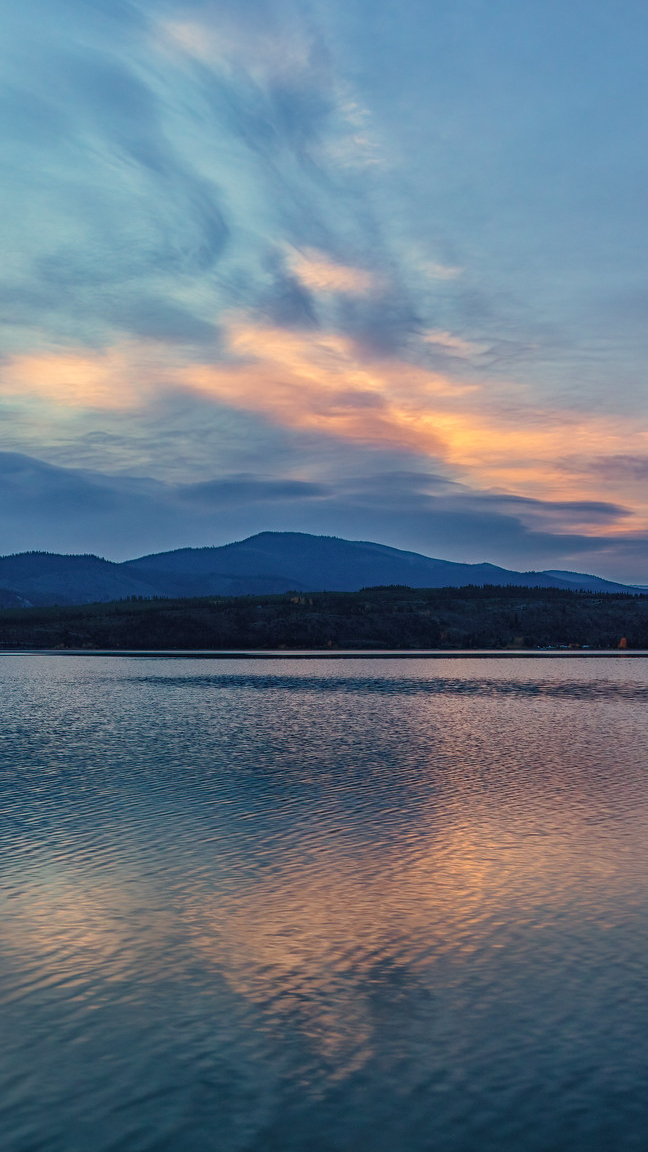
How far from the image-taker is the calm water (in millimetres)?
7891

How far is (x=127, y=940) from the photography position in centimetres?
1180

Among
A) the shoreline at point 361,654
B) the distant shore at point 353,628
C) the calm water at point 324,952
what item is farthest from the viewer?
the distant shore at point 353,628

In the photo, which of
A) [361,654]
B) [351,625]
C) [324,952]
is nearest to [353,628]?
[351,625]

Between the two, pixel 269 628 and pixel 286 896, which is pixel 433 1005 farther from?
pixel 269 628

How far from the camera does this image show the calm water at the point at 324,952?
25.9ft

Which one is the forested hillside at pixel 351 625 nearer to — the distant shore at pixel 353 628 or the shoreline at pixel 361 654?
the distant shore at pixel 353 628

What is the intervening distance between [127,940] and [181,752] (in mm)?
15399

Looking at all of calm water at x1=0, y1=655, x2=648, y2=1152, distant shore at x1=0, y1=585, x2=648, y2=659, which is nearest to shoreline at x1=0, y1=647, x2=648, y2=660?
distant shore at x1=0, y1=585, x2=648, y2=659

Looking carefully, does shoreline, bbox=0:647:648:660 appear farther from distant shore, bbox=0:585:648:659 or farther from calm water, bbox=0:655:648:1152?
calm water, bbox=0:655:648:1152

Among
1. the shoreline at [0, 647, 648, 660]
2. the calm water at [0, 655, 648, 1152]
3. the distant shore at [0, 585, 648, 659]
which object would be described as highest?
the distant shore at [0, 585, 648, 659]

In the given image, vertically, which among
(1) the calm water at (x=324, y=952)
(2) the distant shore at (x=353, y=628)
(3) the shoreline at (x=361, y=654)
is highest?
(2) the distant shore at (x=353, y=628)

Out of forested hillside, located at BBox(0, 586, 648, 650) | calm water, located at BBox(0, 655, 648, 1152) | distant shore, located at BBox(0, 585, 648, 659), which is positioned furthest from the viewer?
forested hillside, located at BBox(0, 586, 648, 650)

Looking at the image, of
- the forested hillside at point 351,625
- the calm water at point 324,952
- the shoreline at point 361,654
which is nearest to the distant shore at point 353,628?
the forested hillside at point 351,625

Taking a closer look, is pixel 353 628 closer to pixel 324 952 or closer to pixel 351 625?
pixel 351 625
